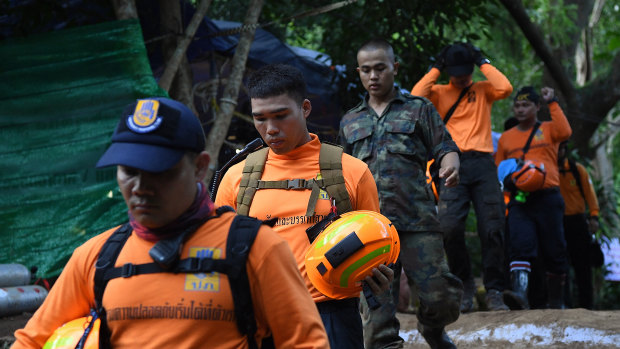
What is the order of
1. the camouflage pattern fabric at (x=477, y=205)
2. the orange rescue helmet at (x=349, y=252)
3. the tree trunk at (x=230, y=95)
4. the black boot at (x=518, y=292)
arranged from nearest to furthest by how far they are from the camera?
1. the orange rescue helmet at (x=349, y=252)
2. the camouflage pattern fabric at (x=477, y=205)
3. the black boot at (x=518, y=292)
4. the tree trunk at (x=230, y=95)

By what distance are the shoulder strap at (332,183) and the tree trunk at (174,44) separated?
4864mm

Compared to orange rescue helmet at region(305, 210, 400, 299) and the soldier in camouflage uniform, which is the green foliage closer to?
the soldier in camouflage uniform

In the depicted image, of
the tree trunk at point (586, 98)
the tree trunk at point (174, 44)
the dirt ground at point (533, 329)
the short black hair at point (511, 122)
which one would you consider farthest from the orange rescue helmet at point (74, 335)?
the tree trunk at point (586, 98)

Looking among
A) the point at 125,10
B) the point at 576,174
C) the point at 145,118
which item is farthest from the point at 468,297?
the point at 145,118

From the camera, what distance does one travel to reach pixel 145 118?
7.69ft

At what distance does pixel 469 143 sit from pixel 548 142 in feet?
4.82

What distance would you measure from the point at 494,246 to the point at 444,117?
140cm

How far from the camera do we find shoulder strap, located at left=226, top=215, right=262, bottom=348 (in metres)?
2.33

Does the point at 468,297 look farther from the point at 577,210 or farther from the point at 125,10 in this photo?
the point at 125,10

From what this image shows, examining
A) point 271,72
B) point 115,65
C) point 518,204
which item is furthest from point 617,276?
point 271,72

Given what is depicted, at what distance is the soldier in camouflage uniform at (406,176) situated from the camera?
5289 mm

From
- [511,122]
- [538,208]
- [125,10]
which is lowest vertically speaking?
[538,208]

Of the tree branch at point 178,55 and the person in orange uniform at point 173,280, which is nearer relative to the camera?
the person in orange uniform at point 173,280

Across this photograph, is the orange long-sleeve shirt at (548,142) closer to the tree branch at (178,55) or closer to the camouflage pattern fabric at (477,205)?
the camouflage pattern fabric at (477,205)
